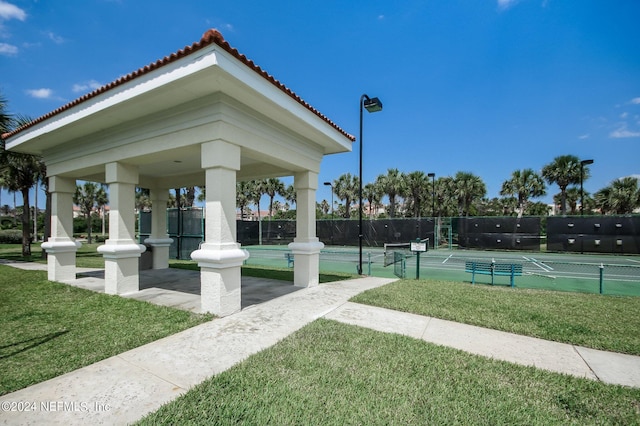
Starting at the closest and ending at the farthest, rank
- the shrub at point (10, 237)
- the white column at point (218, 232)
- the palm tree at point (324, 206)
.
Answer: the white column at point (218, 232), the shrub at point (10, 237), the palm tree at point (324, 206)

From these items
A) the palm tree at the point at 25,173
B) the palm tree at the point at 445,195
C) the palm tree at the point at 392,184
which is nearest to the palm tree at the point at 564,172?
the palm tree at the point at 445,195

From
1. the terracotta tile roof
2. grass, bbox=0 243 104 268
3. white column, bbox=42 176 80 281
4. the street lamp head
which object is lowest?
grass, bbox=0 243 104 268

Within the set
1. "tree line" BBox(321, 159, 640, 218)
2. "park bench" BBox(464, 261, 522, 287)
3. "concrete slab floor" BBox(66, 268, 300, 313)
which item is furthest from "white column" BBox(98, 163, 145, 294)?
"tree line" BBox(321, 159, 640, 218)

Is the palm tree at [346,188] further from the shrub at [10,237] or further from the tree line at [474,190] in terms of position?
the shrub at [10,237]

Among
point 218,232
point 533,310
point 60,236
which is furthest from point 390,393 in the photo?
point 60,236

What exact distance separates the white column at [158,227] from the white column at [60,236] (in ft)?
8.39

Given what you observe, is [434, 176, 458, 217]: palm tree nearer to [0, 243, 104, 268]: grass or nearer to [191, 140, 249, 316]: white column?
[0, 243, 104, 268]: grass

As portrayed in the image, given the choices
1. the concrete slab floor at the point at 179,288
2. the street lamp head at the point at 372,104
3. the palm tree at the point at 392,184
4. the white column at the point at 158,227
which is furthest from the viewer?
the palm tree at the point at 392,184

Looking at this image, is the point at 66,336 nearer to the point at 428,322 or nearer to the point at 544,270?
the point at 428,322

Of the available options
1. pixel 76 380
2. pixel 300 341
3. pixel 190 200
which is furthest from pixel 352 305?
pixel 190 200

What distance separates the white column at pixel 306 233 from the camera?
7.55m

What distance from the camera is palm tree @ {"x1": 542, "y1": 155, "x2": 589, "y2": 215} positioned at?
31078 mm

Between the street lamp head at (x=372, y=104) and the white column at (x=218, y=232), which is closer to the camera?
the white column at (x=218, y=232)

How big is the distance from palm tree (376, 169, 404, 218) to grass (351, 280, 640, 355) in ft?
118
